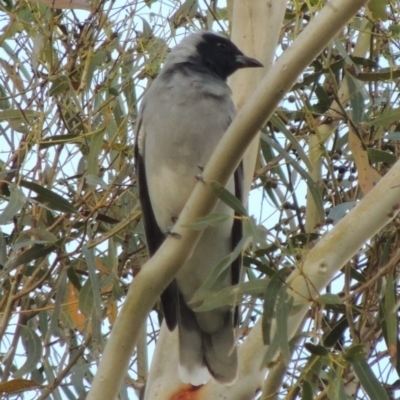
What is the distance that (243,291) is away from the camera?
2.32 m

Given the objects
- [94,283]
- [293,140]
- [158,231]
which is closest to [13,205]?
[94,283]

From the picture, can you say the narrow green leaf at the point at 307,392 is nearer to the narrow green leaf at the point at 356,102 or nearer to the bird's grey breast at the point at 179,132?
the narrow green leaf at the point at 356,102

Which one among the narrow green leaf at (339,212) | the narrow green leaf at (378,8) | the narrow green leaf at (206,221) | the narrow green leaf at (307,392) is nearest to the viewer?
the narrow green leaf at (206,221)

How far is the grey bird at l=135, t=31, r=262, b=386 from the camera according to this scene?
3.29 metres

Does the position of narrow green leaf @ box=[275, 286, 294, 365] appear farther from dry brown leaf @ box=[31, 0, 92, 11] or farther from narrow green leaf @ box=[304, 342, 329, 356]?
dry brown leaf @ box=[31, 0, 92, 11]

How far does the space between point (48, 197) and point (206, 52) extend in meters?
1.22

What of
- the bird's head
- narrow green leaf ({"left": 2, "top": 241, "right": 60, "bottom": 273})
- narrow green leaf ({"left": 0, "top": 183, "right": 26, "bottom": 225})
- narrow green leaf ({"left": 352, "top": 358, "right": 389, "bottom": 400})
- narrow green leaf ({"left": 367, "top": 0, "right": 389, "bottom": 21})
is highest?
the bird's head

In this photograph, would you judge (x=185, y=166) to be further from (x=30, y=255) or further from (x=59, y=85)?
(x=30, y=255)

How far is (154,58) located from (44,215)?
0.73m

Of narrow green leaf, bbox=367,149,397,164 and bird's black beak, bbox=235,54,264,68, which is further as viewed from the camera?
bird's black beak, bbox=235,54,264,68

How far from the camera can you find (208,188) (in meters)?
2.15

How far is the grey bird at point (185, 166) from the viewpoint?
329 cm

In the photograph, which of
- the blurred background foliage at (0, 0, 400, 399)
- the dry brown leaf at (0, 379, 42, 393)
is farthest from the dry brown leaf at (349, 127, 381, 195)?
the dry brown leaf at (0, 379, 42, 393)

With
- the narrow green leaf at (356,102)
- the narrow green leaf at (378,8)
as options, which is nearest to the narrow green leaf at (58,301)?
the narrow green leaf at (356,102)
